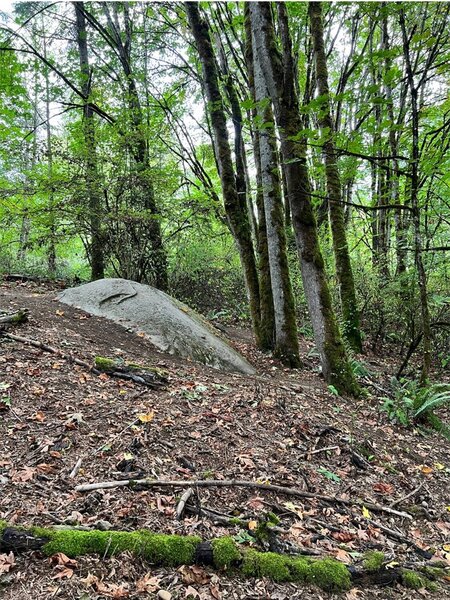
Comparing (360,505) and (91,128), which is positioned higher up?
(91,128)

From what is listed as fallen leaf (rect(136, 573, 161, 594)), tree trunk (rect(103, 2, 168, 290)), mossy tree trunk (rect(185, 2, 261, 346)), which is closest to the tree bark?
mossy tree trunk (rect(185, 2, 261, 346))

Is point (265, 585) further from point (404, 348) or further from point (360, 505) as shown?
point (404, 348)

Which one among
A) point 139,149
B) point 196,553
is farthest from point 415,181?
point 139,149

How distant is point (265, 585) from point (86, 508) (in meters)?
1.11

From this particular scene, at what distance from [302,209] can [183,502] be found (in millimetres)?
4105

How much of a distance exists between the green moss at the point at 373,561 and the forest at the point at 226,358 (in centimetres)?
1

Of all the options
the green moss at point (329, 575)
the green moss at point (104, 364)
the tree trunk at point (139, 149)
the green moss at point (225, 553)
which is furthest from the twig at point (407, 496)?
the tree trunk at point (139, 149)

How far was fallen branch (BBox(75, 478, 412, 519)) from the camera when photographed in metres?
2.45

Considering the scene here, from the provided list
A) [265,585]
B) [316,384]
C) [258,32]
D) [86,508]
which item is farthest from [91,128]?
[265,585]

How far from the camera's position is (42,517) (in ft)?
6.89

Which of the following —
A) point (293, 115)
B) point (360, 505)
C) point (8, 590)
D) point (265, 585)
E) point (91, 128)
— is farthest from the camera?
point (91, 128)

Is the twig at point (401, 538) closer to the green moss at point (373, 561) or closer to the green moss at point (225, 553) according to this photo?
the green moss at point (373, 561)

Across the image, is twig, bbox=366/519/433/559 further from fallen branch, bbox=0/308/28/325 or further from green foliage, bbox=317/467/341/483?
fallen branch, bbox=0/308/28/325

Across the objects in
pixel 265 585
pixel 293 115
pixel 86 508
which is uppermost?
pixel 293 115
